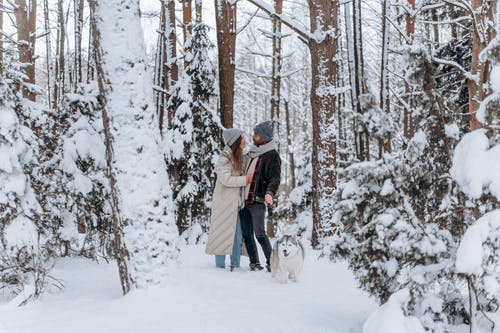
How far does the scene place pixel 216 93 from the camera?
1193cm

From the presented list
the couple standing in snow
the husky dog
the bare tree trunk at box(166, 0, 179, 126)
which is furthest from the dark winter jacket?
the bare tree trunk at box(166, 0, 179, 126)

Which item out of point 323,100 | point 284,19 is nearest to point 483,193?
point 323,100

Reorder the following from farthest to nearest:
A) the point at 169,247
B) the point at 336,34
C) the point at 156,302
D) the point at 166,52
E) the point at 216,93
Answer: the point at 166,52, the point at 216,93, the point at 336,34, the point at 169,247, the point at 156,302

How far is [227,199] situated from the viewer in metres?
6.80

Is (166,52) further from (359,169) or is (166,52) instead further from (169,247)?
(359,169)

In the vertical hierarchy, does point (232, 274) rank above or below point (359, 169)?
below

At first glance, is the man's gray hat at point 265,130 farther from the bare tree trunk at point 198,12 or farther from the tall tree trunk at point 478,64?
the bare tree trunk at point 198,12

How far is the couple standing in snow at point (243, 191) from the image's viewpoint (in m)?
6.62

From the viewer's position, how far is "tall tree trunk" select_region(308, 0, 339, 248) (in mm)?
9242

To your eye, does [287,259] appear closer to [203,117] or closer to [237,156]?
[237,156]

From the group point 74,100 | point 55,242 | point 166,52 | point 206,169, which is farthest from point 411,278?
point 166,52

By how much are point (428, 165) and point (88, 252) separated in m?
6.28

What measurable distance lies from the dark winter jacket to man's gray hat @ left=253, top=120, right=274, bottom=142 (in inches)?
8.0

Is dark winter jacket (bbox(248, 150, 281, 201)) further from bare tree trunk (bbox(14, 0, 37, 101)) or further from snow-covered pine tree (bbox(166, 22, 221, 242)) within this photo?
bare tree trunk (bbox(14, 0, 37, 101))
